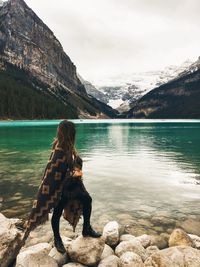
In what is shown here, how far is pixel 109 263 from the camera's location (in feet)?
28.0

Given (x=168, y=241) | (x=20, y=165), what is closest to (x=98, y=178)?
(x=20, y=165)

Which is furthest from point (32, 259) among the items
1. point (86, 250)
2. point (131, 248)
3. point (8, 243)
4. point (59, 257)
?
point (131, 248)

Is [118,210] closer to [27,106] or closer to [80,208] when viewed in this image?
[80,208]

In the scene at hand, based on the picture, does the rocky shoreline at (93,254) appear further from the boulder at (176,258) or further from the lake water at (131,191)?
the lake water at (131,191)

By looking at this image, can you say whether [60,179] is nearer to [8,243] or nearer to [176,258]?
[8,243]

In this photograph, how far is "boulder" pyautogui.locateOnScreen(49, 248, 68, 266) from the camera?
340 inches

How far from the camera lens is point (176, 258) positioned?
7293mm

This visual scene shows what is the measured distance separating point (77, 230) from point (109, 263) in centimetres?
411

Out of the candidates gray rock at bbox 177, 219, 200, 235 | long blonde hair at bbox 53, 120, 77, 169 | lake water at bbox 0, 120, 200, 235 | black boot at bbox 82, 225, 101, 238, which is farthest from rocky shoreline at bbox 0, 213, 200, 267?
lake water at bbox 0, 120, 200, 235

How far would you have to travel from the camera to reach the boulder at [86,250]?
337 inches

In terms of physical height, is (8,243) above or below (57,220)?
below

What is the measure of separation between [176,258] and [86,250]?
2.41 metres

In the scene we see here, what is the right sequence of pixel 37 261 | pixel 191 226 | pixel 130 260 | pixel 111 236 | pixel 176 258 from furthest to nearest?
pixel 191 226
pixel 111 236
pixel 130 260
pixel 37 261
pixel 176 258

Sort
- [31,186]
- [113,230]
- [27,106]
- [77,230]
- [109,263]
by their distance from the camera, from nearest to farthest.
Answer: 1. [109,263]
2. [113,230]
3. [77,230]
4. [31,186]
5. [27,106]
